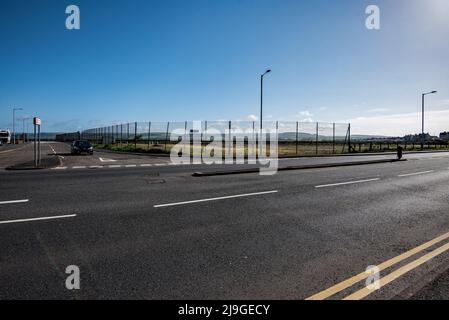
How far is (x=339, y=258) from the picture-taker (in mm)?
4086

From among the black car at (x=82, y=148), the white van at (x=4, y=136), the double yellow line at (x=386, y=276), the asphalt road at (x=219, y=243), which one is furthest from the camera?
the white van at (x=4, y=136)

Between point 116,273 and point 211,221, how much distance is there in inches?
100

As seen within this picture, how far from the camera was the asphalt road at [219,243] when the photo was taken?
3244mm

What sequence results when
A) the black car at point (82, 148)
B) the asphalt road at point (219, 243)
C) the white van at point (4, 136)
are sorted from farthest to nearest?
the white van at point (4, 136)
the black car at point (82, 148)
the asphalt road at point (219, 243)

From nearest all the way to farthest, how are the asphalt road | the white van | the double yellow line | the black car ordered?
the double yellow line
the asphalt road
the black car
the white van

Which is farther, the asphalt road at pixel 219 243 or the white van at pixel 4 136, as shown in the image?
the white van at pixel 4 136

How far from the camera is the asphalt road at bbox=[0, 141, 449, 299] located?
324 cm

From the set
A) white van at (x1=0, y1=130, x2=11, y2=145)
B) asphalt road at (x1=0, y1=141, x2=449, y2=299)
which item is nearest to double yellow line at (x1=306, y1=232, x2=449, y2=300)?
asphalt road at (x1=0, y1=141, x2=449, y2=299)
